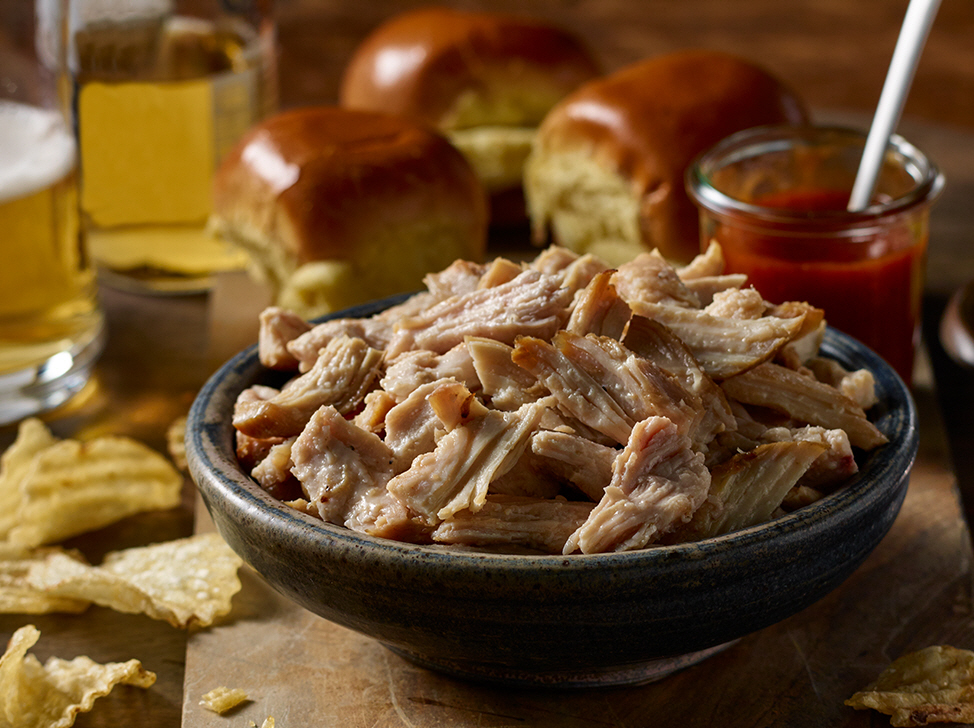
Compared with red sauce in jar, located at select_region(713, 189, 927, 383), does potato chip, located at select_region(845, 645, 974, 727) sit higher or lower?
lower

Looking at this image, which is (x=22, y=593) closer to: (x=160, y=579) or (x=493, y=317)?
(x=160, y=579)

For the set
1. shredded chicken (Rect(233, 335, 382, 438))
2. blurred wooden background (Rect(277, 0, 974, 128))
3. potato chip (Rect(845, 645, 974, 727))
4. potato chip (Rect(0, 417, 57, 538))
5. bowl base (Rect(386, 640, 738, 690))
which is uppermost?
shredded chicken (Rect(233, 335, 382, 438))

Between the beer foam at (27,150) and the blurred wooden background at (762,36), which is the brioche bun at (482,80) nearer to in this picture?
the beer foam at (27,150)

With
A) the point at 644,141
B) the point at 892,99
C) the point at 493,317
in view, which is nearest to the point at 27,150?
the point at 493,317

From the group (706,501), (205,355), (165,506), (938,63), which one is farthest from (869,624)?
(938,63)

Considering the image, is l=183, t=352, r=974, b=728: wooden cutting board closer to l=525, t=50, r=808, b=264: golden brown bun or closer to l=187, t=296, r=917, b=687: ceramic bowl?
l=187, t=296, r=917, b=687: ceramic bowl

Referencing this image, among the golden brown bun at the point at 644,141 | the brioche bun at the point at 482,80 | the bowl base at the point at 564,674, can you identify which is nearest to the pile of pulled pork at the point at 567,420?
the bowl base at the point at 564,674

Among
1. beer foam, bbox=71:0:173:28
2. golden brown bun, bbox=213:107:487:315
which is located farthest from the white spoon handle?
beer foam, bbox=71:0:173:28
